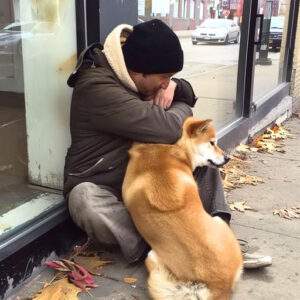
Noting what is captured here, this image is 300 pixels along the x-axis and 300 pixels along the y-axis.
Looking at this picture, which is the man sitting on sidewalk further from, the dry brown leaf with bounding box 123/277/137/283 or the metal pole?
the metal pole

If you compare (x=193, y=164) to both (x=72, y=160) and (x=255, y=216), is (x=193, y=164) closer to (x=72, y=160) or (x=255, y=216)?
(x=72, y=160)

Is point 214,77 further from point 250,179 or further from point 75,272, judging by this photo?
point 75,272

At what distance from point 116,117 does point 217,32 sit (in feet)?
11.2

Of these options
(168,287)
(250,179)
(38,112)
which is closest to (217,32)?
(250,179)

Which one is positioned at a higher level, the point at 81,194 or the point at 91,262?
the point at 81,194

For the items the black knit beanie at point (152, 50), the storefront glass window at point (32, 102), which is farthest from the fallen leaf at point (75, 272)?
the black knit beanie at point (152, 50)

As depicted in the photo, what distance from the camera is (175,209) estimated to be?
2.61m

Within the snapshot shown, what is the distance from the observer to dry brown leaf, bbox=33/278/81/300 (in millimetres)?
2711

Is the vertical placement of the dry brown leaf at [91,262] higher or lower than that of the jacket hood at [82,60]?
lower

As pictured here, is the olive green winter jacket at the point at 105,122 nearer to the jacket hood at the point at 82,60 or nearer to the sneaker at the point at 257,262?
the jacket hood at the point at 82,60

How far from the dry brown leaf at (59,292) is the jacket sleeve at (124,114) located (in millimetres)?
949

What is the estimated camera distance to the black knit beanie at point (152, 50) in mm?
2705

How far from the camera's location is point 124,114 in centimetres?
271

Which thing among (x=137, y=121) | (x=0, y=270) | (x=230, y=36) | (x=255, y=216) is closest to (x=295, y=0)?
(x=230, y=36)
